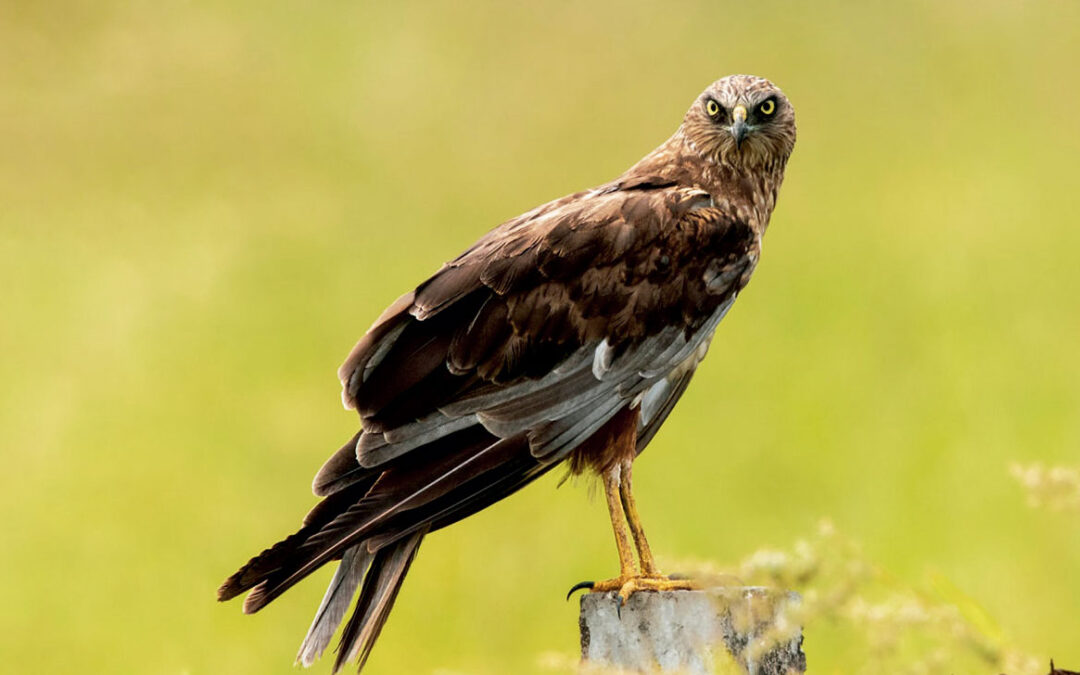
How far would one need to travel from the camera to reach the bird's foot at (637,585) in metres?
2.85

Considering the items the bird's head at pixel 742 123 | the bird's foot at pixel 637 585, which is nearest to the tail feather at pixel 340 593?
the bird's foot at pixel 637 585

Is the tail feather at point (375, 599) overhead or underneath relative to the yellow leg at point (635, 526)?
underneath

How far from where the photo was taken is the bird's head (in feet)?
12.2

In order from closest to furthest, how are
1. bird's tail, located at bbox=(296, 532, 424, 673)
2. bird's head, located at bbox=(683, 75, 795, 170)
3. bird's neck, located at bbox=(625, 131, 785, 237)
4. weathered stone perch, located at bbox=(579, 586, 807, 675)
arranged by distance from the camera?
1. weathered stone perch, located at bbox=(579, 586, 807, 675)
2. bird's tail, located at bbox=(296, 532, 424, 673)
3. bird's neck, located at bbox=(625, 131, 785, 237)
4. bird's head, located at bbox=(683, 75, 795, 170)

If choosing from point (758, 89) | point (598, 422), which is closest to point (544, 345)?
point (598, 422)

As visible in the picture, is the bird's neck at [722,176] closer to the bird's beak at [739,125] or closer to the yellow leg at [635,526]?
the bird's beak at [739,125]

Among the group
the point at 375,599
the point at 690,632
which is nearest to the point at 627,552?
the point at 690,632

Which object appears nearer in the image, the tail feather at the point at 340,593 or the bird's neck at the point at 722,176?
the tail feather at the point at 340,593

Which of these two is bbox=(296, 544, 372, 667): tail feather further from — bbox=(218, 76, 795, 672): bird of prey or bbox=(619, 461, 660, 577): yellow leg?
bbox=(619, 461, 660, 577): yellow leg

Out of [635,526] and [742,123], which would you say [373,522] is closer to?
[635,526]

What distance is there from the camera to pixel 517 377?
10.4ft

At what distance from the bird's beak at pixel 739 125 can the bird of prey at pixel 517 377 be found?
0.75 feet

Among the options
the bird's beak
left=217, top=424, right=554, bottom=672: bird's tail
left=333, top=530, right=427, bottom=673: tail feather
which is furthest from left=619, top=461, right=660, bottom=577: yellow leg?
the bird's beak

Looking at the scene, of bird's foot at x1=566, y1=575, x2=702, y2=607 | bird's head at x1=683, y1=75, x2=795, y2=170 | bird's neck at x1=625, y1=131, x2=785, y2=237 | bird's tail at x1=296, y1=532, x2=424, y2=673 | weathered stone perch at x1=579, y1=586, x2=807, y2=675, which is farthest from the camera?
bird's head at x1=683, y1=75, x2=795, y2=170
